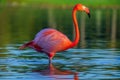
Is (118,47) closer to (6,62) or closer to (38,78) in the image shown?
(6,62)

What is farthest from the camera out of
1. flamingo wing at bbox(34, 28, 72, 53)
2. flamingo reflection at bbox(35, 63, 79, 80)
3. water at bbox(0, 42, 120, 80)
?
flamingo wing at bbox(34, 28, 72, 53)

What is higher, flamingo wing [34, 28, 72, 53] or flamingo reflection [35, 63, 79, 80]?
flamingo wing [34, 28, 72, 53]

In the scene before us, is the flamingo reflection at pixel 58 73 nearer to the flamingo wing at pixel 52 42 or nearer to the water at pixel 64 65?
the water at pixel 64 65

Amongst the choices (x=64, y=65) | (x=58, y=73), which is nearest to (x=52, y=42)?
(x=64, y=65)

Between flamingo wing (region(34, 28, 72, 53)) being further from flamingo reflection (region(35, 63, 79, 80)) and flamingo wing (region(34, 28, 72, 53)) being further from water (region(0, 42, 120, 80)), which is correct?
flamingo reflection (region(35, 63, 79, 80))

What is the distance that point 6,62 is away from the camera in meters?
15.1

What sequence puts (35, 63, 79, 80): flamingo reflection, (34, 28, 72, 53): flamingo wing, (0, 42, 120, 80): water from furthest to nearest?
(34, 28, 72, 53): flamingo wing, (0, 42, 120, 80): water, (35, 63, 79, 80): flamingo reflection

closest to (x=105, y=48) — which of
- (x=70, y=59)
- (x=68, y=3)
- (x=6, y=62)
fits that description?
(x=70, y=59)

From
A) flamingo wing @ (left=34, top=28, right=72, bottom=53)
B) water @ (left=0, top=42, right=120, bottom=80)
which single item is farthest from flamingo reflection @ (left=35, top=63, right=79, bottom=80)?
flamingo wing @ (left=34, top=28, right=72, bottom=53)

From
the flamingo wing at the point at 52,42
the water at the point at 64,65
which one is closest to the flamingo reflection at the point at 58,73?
the water at the point at 64,65

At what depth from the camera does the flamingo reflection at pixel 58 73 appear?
12.9 meters

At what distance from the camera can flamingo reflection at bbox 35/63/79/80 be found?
42.3ft

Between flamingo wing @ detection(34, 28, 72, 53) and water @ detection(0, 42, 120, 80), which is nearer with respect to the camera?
water @ detection(0, 42, 120, 80)

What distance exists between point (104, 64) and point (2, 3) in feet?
157
